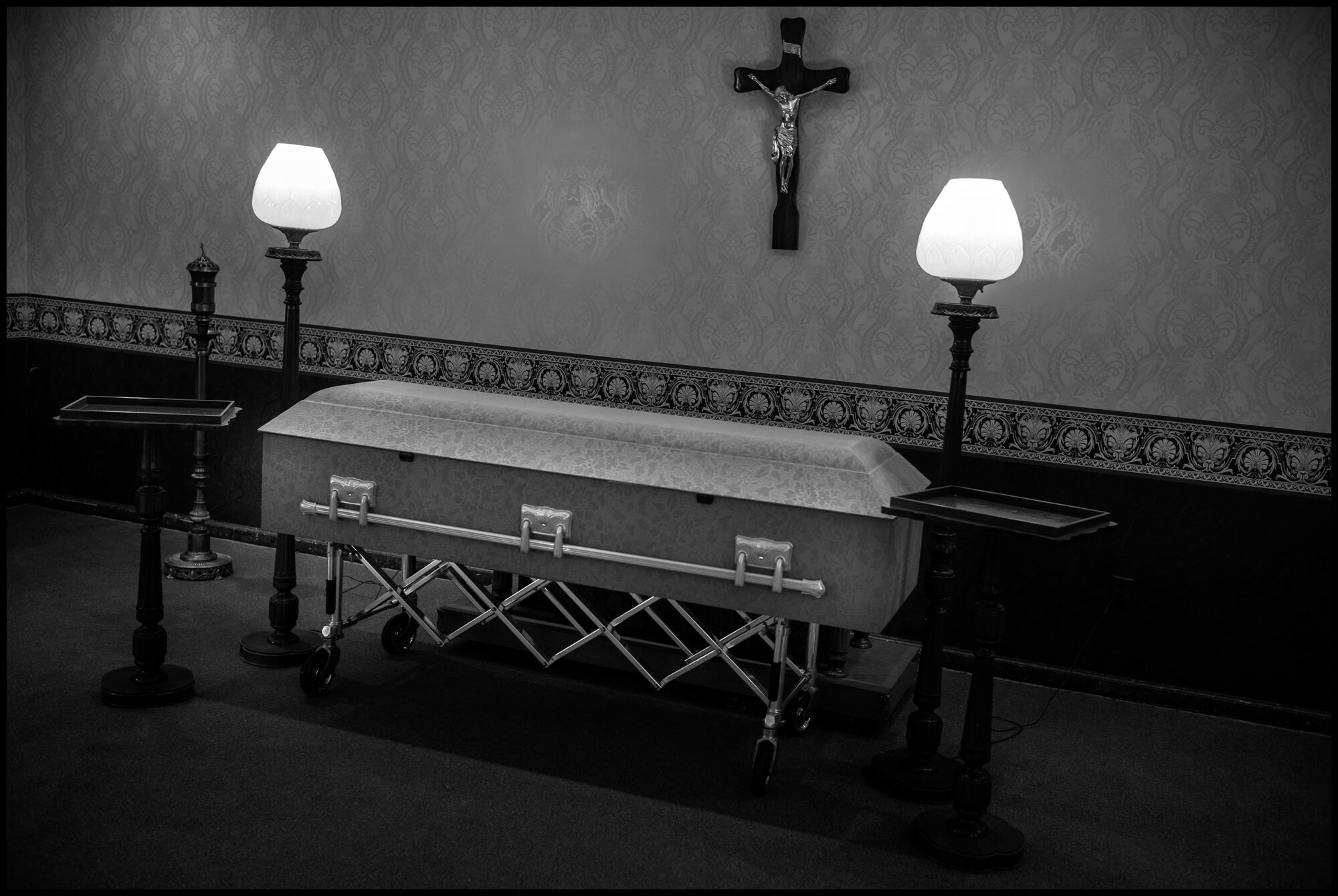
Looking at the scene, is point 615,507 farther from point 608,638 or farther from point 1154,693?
point 1154,693

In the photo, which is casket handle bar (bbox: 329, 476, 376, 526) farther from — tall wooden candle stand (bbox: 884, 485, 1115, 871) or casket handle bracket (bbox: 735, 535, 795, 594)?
tall wooden candle stand (bbox: 884, 485, 1115, 871)

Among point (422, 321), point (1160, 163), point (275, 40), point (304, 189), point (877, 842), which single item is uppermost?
point (275, 40)

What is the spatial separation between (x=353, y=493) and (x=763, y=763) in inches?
52.0

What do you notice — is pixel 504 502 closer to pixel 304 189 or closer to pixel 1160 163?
pixel 304 189

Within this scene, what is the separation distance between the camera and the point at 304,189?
3.65 m

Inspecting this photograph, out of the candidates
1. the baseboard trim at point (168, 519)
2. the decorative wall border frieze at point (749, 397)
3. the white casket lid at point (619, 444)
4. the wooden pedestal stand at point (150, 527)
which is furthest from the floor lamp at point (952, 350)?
the baseboard trim at point (168, 519)

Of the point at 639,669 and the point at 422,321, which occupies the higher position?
the point at 422,321

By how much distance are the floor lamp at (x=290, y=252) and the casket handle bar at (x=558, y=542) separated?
0.46 meters

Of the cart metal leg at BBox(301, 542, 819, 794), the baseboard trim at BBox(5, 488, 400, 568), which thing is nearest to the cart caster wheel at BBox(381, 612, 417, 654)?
the cart metal leg at BBox(301, 542, 819, 794)

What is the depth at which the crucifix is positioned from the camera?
392cm

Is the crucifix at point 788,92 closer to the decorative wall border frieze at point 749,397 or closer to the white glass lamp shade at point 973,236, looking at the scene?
the decorative wall border frieze at point 749,397

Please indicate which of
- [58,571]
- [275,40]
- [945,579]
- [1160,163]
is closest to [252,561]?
[58,571]

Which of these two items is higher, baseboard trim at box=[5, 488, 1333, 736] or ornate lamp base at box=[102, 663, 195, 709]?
baseboard trim at box=[5, 488, 1333, 736]

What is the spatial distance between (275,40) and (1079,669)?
3939mm
